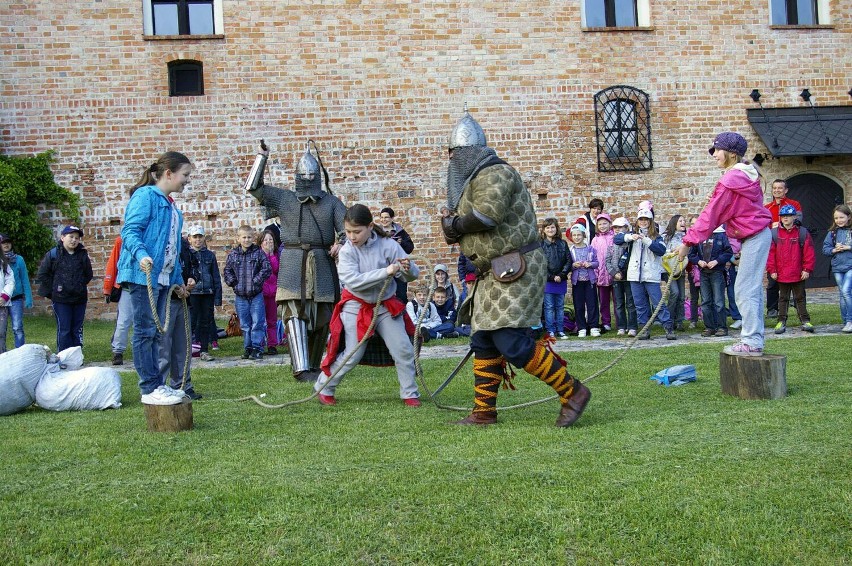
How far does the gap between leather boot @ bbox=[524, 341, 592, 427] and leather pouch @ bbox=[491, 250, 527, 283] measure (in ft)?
1.51

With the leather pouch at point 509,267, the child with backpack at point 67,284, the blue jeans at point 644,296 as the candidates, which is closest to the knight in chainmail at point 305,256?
the leather pouch at point 509,267

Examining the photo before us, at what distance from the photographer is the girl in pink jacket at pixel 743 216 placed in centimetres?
670

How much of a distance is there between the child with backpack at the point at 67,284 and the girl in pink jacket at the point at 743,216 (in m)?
7.57

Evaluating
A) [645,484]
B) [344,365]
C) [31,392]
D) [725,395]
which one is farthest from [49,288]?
[645,484]

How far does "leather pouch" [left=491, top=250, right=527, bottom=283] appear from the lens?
5871 millimetres

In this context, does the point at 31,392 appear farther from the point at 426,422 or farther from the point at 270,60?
the point at 270,60

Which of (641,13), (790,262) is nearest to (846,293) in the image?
(790,262)

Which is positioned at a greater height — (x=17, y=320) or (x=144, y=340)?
(x=17, y=320)

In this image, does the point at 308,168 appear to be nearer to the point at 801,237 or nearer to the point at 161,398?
the point at 161,398

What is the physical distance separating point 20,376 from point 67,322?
4097 mm

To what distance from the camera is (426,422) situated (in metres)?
6.30

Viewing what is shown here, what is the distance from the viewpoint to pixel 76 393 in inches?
295

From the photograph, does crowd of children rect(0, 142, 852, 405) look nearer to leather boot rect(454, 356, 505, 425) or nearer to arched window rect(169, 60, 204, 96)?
leather boot rect(454, 356, 505, 425)

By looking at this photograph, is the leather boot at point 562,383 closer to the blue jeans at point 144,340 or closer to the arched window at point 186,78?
the blue jeans at point 144,340
